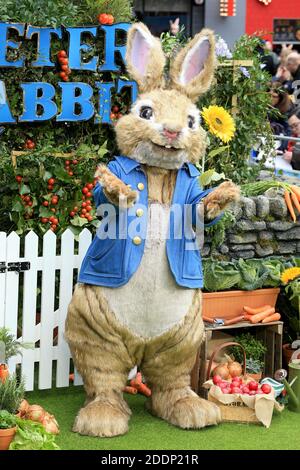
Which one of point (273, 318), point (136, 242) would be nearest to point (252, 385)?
point (273, 318)

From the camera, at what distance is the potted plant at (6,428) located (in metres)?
5.25

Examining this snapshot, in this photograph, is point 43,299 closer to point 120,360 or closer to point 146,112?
point 120,360

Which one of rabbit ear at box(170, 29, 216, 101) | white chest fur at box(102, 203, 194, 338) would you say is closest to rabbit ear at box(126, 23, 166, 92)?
rabbit ear at box(170, 29, 216, 101)

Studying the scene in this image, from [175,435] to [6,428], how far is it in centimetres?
110

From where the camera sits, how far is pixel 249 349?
6766 mm

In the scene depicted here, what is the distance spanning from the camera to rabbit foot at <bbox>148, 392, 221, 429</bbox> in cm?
592

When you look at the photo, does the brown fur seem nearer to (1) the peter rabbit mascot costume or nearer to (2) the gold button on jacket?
(1) the peter rabbit mascot costume

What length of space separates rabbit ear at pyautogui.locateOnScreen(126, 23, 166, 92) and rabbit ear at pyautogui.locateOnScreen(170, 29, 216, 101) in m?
0.11

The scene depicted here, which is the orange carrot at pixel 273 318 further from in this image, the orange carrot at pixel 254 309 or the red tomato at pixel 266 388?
the red tomato at pixel 266 388

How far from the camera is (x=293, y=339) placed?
281 inches

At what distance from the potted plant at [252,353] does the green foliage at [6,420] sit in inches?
77.6

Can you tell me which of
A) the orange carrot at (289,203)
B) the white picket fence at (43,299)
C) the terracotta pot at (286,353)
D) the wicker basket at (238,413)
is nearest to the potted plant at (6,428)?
the white picket fence at (43,299)

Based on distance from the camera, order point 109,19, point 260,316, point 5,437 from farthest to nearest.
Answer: point 109,19 → point 260,316 → point 5,437

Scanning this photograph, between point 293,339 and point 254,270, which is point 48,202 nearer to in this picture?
point 254,270
